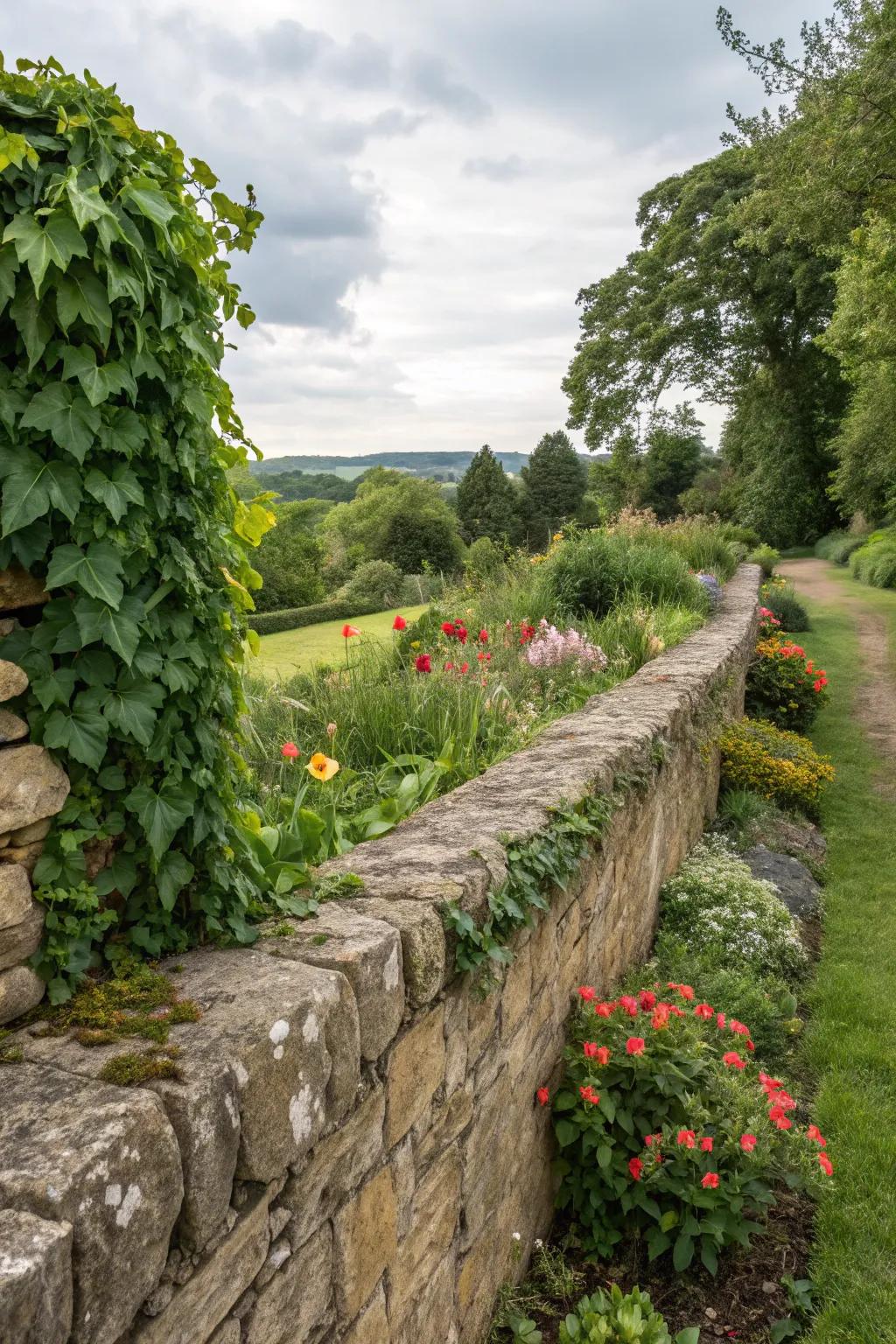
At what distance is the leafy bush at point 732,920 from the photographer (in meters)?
4.67

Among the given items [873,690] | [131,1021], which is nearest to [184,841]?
[131,1021]

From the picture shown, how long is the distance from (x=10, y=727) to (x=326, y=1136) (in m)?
0.98

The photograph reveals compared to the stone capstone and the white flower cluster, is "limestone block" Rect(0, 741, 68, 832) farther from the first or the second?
the stone capstone

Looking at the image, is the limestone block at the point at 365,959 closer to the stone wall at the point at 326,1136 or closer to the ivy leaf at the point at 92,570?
the stone wall at the point at 326,1136

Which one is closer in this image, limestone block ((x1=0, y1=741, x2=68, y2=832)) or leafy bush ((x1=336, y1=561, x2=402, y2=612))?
limestone block ((x1=0, y1=741, x2=68, y2=832))

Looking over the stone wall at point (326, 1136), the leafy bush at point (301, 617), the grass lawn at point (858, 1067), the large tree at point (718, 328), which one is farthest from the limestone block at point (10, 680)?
the large tree at point (718, 328)

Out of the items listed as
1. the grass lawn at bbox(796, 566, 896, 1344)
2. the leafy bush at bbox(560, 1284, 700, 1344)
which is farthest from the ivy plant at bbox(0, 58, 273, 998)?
the grass lawn at bbox(796, 566, 896, 1344)

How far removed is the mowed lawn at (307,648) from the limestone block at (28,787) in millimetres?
3485

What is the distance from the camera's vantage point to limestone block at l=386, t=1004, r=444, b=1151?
1877 mm

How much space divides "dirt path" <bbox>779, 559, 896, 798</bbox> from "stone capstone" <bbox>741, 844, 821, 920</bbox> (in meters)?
2.58

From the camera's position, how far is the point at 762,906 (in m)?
5.13

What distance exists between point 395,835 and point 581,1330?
1.56 meters

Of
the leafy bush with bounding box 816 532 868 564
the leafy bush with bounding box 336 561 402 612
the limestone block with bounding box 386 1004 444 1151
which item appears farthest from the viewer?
the leafy bush with bounding box 816 532 868 564

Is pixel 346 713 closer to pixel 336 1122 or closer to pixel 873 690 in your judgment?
pixel 336 1122
